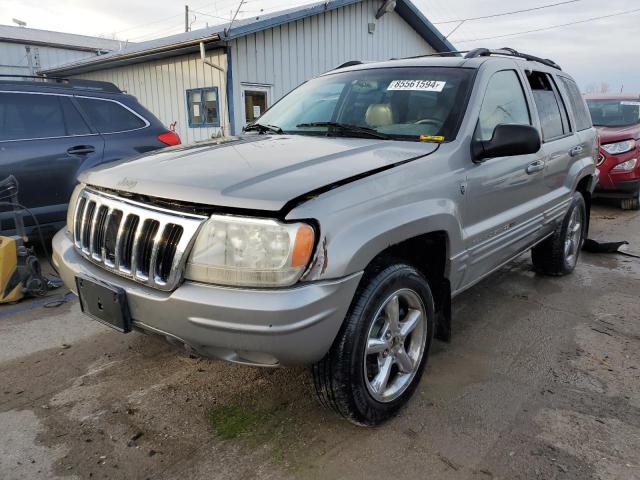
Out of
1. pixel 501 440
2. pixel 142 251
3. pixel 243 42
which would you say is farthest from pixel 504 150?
pixel 243 42

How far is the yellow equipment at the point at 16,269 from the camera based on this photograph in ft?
13.1

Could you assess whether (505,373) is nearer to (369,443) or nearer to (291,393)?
(369,443)

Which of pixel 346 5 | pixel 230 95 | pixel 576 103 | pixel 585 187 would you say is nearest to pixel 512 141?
pixel 576 103

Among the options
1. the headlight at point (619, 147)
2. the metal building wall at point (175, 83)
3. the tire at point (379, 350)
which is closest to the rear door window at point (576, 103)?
the tire at point (379, 350)

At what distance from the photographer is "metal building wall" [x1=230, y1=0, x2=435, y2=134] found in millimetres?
11578

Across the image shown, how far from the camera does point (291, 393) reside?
2795mm

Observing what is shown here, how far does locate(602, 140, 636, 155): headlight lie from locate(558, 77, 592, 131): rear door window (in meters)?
3.78

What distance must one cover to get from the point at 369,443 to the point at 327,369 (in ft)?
1.59

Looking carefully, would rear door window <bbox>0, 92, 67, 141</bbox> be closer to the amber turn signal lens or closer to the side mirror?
the amber turn signal lens

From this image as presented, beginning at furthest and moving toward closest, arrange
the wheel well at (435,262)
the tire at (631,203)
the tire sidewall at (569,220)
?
1. the tire at (631,203)
2. the tire sidewall at (569,220)
3. the wheel well at (435,262)

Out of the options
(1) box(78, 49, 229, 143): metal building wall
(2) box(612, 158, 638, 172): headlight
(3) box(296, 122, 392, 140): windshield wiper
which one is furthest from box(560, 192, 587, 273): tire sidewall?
(1) box(78, 49, 229, 143): metal building wall

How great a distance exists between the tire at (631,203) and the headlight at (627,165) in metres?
0.55

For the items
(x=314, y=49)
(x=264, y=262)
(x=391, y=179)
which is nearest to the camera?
(x=264, y=262)

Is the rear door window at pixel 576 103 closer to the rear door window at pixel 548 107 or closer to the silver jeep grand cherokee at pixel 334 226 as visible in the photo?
the rear door window at pixel 548 107
